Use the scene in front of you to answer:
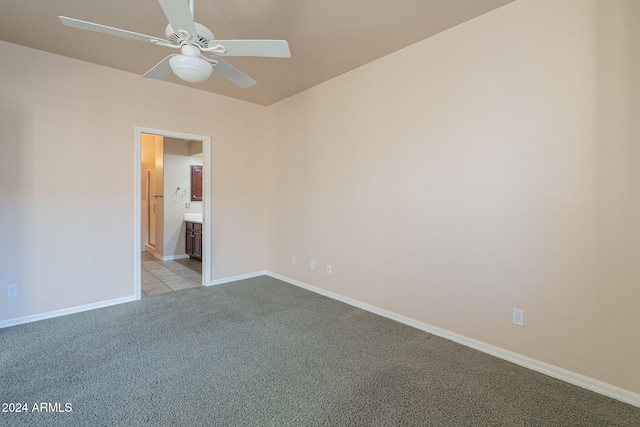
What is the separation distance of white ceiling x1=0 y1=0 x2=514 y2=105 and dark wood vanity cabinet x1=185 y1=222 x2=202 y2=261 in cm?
328

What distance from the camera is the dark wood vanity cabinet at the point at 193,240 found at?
5.93 meters

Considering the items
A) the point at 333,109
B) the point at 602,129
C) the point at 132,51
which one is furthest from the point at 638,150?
the point at 132,51

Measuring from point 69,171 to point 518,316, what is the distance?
461 cm

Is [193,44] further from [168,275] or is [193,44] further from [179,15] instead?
[168,275]

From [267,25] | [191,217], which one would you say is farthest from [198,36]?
[191,217]

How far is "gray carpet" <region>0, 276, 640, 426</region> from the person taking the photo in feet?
5.66

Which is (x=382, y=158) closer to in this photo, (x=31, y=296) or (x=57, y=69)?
(x=57, y=69)

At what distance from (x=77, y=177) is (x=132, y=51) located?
4.96 feet

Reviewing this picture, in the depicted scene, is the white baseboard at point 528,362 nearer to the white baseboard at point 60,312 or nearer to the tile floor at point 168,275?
the tile floor at point 168,275

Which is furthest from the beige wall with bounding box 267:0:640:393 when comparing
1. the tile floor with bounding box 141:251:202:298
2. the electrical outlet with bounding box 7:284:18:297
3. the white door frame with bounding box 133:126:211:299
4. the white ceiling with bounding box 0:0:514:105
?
the electrical outlet with bounding box 7:284:18:297

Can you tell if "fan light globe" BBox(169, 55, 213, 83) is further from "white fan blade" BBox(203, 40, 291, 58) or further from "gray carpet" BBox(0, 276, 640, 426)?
"gray carpet" BBox(0, 276, 640, 426)

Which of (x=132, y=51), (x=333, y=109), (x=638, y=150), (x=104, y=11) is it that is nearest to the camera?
(x=638, y=150)

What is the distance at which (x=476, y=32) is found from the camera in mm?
2494

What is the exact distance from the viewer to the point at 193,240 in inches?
242
